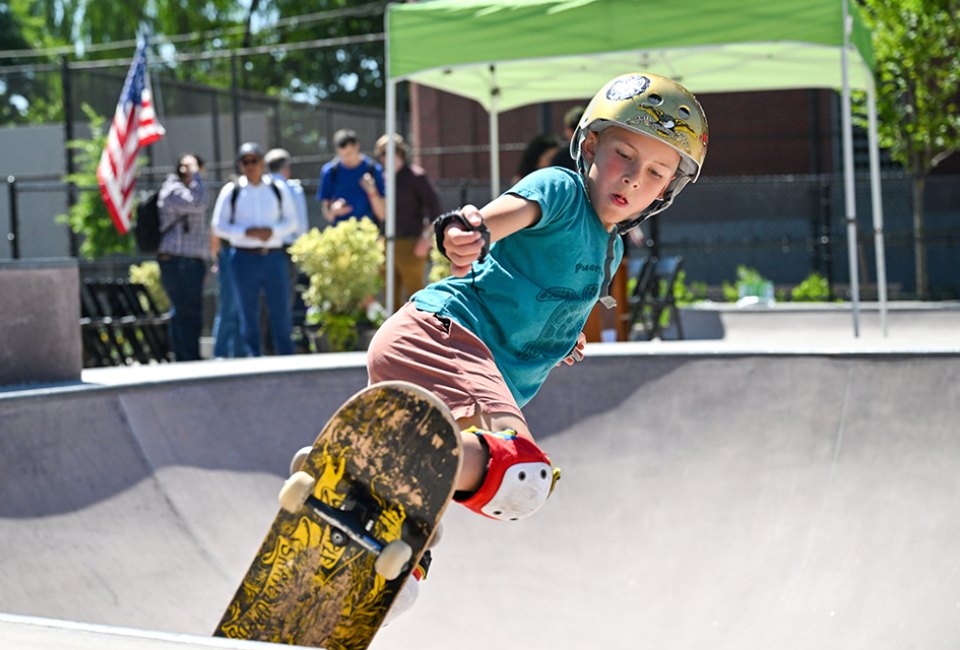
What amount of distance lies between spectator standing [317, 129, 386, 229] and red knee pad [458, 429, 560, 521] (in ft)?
24.6

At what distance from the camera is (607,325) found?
1030cm

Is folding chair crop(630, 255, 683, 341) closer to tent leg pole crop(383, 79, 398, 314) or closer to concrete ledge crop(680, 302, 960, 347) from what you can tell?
concrete ledge crop(680, 302, 960, 347)

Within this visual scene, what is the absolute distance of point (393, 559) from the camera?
271 centimetres

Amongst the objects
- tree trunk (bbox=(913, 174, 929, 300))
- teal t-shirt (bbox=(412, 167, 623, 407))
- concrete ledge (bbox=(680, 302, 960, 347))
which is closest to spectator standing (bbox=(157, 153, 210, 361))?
concrete ledge (bbox=(680, 302, 960, 347))

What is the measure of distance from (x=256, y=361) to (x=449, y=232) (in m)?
3.71

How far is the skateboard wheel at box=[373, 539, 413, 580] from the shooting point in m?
2.71

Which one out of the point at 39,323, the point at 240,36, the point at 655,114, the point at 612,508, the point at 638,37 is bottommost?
the point at 612,508

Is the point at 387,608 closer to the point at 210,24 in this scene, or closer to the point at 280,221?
the point at 280,221

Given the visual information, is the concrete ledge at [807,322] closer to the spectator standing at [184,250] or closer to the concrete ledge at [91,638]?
the spectator standing at [184,250]

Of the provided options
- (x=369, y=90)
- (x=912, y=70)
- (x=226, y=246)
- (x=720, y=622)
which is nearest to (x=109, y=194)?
(x=226, y=246)

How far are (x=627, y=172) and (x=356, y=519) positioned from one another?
1.13 meters

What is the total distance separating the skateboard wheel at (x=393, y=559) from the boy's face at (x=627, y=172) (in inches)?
41.0

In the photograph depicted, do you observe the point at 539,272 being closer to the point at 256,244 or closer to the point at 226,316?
the point at 256,244

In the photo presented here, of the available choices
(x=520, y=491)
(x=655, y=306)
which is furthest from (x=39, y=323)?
(x=655, y=306)
